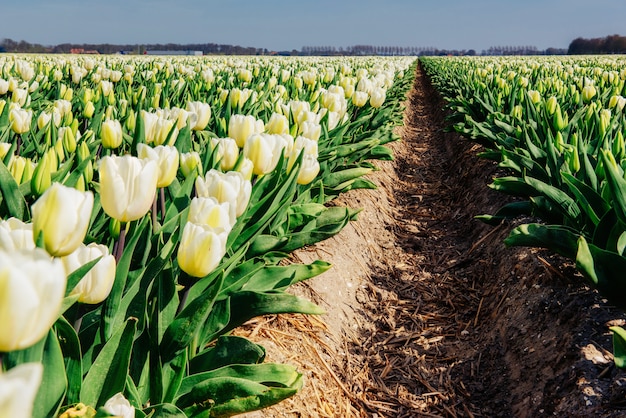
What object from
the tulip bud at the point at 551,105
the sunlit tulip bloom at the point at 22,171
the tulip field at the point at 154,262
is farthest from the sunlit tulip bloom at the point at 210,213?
the tulip bud at the point at 551,105

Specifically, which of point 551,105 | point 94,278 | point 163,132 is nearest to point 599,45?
point 551,105

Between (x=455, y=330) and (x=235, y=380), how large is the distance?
2.06 metres

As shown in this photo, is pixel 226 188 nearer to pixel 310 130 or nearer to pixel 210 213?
pixel 210 213

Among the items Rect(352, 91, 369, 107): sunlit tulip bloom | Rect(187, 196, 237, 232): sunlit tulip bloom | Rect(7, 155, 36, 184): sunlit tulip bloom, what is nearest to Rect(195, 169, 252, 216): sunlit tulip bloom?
Rect(187, 196, 237, 232): sunlit tulip bloom

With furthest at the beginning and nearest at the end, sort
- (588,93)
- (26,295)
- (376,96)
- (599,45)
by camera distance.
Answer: (599,45) → (588,93) → (376,96) → (26,295)

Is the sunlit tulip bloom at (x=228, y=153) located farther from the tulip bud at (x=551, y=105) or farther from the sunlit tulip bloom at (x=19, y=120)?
the tulip bud at (x=551, y=105)

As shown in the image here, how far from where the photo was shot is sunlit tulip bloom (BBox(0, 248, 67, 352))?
0.66 meters

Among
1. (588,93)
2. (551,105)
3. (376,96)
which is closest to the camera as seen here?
(551,105)

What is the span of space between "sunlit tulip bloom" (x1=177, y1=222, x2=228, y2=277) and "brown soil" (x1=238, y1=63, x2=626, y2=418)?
702mm

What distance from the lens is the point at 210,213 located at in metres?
1.41

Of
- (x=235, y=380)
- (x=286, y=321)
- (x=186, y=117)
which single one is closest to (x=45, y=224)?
(x=235, y=380)

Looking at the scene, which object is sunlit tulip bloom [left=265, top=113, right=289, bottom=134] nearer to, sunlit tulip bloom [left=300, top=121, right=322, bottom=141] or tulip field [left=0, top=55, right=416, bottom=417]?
tulip field [left=0, top=55, right=416, bottom=417]

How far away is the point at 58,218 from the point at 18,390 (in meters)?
0.53

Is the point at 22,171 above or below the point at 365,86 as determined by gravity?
below
